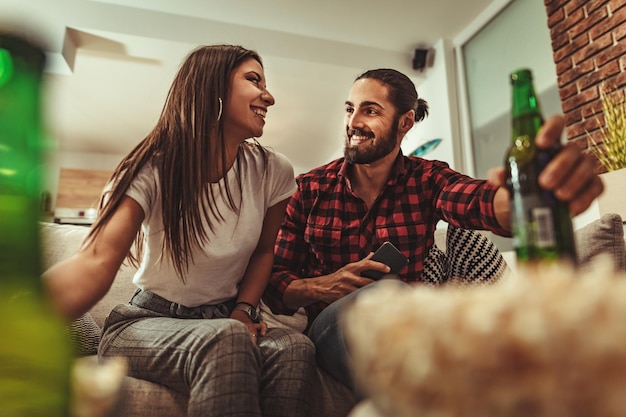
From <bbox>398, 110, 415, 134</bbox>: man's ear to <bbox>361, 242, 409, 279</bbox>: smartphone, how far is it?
80 centimetres

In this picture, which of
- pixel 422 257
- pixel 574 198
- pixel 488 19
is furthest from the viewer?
pixel 488 19

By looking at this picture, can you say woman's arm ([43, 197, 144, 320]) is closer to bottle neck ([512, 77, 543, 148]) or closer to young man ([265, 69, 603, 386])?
young man ([265, 69, 603, 386])

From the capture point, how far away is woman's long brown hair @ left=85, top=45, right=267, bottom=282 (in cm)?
96

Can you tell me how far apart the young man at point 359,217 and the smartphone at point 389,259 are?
0.02 metres

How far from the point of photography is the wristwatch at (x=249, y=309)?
3.57ft

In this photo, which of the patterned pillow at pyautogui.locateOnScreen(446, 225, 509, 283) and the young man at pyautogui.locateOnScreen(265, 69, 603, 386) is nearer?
the young man at pyautogui.locateOnScreen(265, 69, 603, 386)

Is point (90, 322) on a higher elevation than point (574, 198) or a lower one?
lower

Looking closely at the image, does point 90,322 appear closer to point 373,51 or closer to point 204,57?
point 204,57

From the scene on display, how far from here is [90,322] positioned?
1347 mm

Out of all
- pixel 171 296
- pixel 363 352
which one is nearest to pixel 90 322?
pixel 171 296

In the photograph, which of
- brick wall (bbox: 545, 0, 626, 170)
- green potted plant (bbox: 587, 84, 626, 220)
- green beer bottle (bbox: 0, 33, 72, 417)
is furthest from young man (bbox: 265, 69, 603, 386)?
brick wall (bbox: 545, 0, 626, 170)

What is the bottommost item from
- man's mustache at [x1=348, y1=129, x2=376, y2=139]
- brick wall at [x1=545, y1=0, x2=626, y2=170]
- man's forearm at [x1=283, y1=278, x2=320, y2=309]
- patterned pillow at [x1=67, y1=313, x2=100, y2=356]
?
patterned pillow at [x1=67, y1=313, x2=100, y2=356]

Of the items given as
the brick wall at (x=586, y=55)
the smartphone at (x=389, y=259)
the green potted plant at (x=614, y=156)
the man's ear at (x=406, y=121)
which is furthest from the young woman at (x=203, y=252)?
the brick wall at (x=586, y=55)

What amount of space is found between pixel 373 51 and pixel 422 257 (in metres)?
2.97
